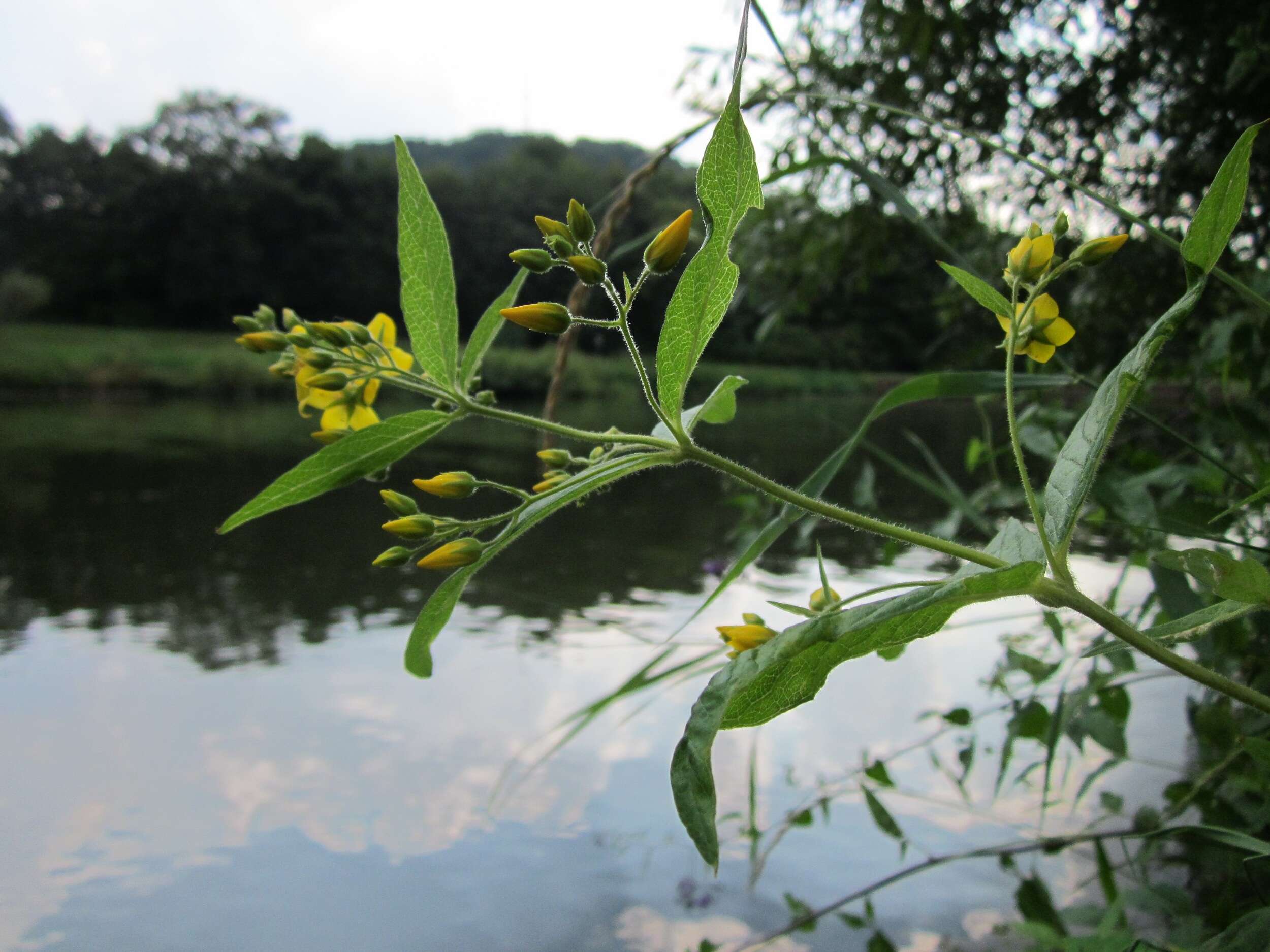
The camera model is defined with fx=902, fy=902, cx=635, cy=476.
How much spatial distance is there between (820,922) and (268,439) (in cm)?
701

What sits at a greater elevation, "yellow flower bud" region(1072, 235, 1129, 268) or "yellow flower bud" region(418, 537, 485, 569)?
"yellow flower bud" region(1072, 235, 1129, 268)

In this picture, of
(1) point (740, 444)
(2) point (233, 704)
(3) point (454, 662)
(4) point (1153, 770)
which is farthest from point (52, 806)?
(1) point (740, 444)

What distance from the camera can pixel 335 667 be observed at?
1835 millimetres

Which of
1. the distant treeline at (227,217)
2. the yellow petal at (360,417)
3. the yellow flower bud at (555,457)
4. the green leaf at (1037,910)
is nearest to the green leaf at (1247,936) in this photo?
the yellow flower bud at (555,457)

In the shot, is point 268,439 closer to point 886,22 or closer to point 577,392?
point 886,22

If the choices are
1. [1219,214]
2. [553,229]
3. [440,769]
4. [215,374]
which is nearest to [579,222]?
[553,229]

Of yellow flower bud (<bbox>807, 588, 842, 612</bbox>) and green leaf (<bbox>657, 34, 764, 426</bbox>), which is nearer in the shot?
green leaf (<bbox>657, 34, 764, 426</bbox>)

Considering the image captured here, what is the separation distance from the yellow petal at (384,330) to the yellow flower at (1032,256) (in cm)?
29

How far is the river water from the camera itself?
94 cm

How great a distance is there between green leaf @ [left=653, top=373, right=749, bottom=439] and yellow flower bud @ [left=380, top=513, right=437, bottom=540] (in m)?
0.11

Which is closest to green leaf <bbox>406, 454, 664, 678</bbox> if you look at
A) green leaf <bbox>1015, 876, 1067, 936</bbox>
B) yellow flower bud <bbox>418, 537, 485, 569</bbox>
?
yellow flower bud <bbox>418, 537, 485, 569</bbox>

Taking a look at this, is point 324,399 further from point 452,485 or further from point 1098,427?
point 1098,427

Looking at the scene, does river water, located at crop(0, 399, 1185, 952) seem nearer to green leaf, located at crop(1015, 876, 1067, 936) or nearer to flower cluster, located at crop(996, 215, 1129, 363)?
green leaf, located at crop(1015, 876, 1067, 936)

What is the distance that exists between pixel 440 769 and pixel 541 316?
110 centimetres
